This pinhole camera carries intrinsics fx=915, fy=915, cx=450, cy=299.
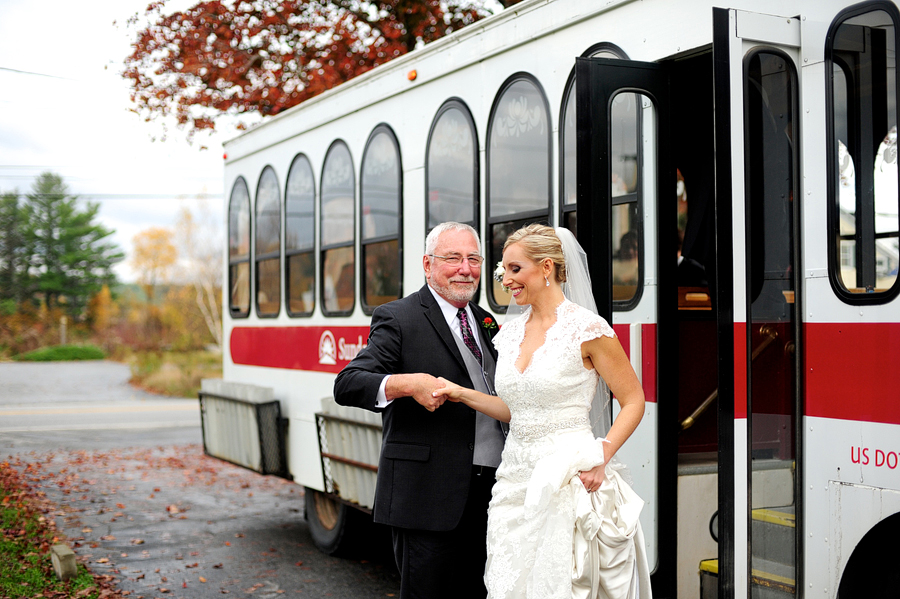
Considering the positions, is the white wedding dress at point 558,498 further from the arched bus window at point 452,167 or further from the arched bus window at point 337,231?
the arched bus window at point 337,231

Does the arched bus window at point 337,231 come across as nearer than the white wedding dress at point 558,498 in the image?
No

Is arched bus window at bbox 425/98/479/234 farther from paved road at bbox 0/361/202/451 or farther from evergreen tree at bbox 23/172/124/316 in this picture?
evergreen tree at bbox 23/172/124/316

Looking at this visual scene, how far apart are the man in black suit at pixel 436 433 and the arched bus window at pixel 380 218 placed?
247 centimetres

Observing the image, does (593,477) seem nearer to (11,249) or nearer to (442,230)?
(442,230)

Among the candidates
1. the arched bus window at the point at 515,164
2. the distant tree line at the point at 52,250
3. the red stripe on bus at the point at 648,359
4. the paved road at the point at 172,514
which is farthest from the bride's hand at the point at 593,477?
the distant tree line at the point at 52,250

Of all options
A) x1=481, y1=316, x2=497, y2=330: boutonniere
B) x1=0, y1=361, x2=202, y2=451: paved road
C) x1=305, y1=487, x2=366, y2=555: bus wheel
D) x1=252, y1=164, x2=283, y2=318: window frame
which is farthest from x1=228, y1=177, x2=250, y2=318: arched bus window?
x1=0, y1=361, x2=202, y2=451: paved road

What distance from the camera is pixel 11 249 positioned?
5706 cm

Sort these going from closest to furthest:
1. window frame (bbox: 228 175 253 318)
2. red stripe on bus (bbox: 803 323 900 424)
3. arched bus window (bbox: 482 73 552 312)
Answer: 1. red stripe on bus (bbox: 803 323 900 424)
2. arched bus window (bbox: 482 73 552 312)
3. window frame (bbox: 228 175 253 318)

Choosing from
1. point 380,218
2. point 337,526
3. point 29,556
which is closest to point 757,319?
point 380,218

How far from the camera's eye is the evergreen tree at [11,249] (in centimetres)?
5497

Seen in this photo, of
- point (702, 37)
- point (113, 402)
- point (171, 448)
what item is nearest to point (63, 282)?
point (113, 402)

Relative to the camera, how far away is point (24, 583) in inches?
244

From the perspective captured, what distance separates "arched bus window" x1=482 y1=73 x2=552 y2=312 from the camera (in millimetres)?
4707

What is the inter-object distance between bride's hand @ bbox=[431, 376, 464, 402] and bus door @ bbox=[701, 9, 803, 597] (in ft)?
3.10
